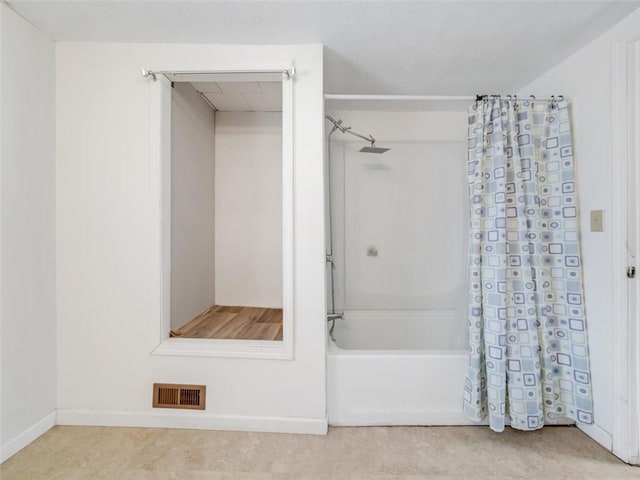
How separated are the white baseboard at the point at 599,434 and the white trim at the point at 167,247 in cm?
166

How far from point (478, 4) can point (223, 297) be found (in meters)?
2.75

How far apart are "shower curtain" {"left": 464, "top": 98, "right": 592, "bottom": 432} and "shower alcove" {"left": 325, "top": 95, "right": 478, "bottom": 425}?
3.07 ft

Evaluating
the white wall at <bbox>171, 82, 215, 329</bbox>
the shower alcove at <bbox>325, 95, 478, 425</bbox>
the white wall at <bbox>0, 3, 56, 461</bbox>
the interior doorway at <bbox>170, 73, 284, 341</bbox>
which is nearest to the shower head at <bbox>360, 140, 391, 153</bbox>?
the shower alcove at <bbox>325, 95, 478, 425</bbox>

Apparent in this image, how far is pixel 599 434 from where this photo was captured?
161 cm

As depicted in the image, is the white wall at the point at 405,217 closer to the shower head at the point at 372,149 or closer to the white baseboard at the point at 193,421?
the shower head at the point at 372,149

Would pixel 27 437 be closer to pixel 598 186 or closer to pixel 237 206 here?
pixel 237 206

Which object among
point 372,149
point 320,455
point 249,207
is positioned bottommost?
point 320,455

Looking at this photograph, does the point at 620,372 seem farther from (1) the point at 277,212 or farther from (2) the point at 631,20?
(1) the point at 277,212

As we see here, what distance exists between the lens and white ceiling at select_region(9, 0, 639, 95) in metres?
1.42

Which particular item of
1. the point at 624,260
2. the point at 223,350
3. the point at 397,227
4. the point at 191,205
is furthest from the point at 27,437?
the point at 624,260

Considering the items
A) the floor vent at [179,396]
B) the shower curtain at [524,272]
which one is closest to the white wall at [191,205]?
the floor vent at [179,396]

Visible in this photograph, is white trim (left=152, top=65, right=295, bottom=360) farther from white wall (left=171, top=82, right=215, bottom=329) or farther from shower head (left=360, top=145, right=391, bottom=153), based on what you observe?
shower head (left=360, top=145, right=391, bottom=153)

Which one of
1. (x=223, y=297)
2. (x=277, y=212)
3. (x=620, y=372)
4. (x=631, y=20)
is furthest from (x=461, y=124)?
(x=223, y=297)

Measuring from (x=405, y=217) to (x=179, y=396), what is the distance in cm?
214
